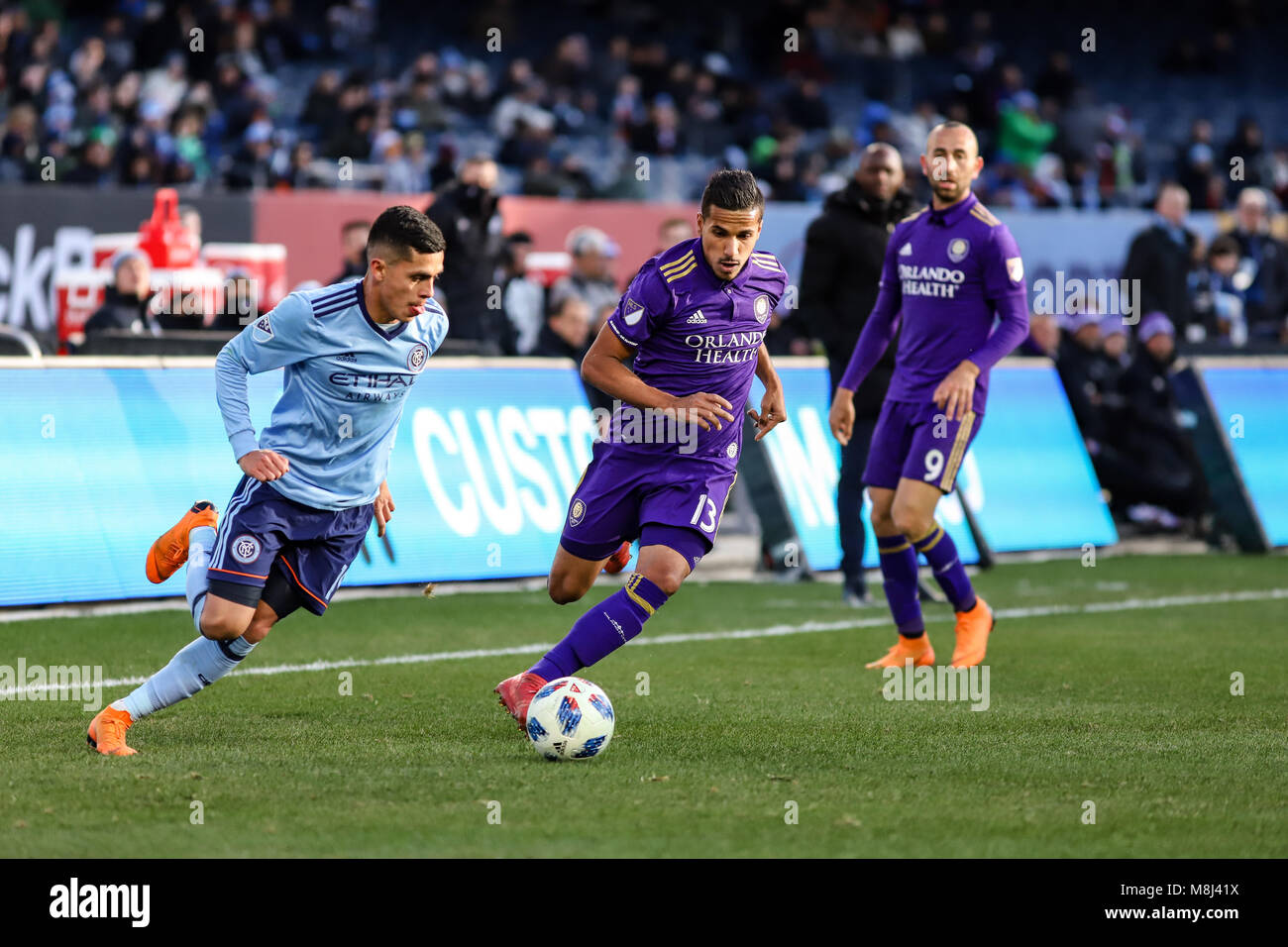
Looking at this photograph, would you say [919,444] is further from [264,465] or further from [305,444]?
[264,465]

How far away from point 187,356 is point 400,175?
10.4 metres

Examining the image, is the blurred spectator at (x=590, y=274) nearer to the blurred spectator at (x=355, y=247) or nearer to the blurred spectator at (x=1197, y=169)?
the blurred spectator at (x=355, y=247)

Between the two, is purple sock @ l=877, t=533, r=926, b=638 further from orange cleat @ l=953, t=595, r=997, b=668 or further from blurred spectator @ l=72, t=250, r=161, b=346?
blurred spectator @ l=72, t=250, r=161, b=346

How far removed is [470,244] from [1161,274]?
7.28 metres

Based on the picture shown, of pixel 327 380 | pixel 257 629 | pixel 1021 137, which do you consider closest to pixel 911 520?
pixel 327 380

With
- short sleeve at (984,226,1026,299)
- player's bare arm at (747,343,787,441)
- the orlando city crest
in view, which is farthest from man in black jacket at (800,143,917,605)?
the orlando city crest

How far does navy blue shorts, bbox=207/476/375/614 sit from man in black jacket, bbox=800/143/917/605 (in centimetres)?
489

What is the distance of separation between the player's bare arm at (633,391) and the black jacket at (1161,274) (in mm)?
12049

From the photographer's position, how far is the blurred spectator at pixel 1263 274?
1991 centimetres

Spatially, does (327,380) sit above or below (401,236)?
below

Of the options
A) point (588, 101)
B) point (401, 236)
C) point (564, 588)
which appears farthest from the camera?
point (588, 101)

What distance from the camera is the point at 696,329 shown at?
7.00 meters
